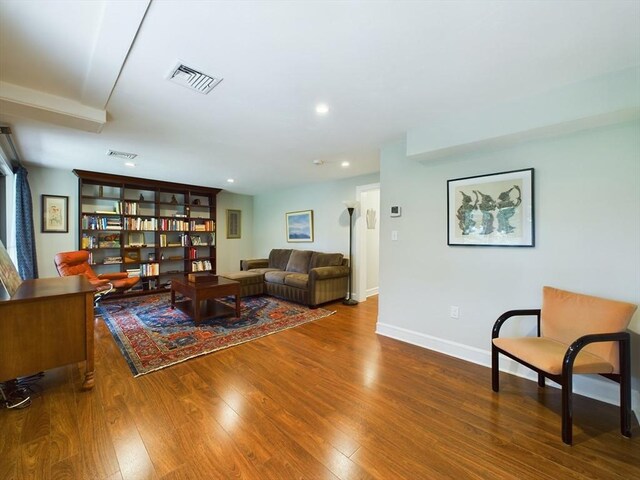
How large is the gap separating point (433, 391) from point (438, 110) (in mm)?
2302

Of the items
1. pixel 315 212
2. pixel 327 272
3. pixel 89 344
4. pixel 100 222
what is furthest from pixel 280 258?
pixel 89 344

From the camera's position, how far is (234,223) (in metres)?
6.85

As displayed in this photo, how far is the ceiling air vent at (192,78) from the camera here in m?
1.76

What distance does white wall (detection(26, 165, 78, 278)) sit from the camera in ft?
14.4

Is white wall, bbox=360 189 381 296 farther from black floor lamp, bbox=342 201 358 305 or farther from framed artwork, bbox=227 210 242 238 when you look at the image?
framed artwork, bbox=227 210 242 238

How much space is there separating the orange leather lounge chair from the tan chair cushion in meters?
4.70


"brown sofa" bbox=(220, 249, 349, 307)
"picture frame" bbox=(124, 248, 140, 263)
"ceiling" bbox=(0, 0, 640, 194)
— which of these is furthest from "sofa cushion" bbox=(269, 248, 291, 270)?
"ceiling" bbox=(0, 0, 640, 194)

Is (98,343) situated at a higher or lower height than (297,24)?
lower

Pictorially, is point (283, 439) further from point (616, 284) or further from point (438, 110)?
point (438, 110)

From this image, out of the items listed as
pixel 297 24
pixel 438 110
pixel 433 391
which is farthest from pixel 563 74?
pixel 433 391

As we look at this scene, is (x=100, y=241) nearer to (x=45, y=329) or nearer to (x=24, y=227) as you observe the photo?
(x=24, y=227)

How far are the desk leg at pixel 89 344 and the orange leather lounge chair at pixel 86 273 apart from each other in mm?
1932

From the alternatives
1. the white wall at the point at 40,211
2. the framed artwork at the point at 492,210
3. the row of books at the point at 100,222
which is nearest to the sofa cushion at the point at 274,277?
the row of books at the point at 100,222

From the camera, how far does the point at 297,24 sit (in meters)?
1.39
